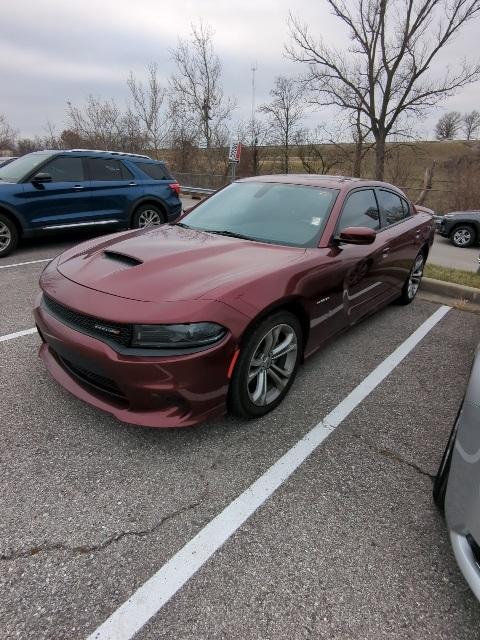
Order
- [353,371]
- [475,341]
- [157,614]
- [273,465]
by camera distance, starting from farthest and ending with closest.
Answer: [475,341] → [353,371] → [273,465] → [157,614]

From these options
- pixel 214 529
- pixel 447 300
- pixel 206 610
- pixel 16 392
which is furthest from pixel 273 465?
pixel 447 300

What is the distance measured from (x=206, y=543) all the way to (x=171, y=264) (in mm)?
1596

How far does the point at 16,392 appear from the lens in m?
2.93

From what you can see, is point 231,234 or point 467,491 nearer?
point 467,491

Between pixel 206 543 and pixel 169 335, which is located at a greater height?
pixel 169 335

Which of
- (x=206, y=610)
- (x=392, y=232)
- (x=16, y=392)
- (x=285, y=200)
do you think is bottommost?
(x=206, y=610)

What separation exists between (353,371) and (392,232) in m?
1.65

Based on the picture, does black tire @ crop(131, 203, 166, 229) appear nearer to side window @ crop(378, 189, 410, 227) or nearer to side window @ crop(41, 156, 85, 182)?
side window @ crop(41, 156, 85, 182)

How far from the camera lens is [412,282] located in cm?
518

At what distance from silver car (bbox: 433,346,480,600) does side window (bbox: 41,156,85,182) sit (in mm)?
6989

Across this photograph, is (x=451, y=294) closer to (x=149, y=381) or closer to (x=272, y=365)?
(x=272, y=365)

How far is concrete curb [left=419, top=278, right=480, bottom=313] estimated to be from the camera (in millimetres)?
5265

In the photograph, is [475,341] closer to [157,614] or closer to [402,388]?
[402,388]

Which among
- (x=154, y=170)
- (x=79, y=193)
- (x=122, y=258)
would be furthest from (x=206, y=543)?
(x=154, y=170)
